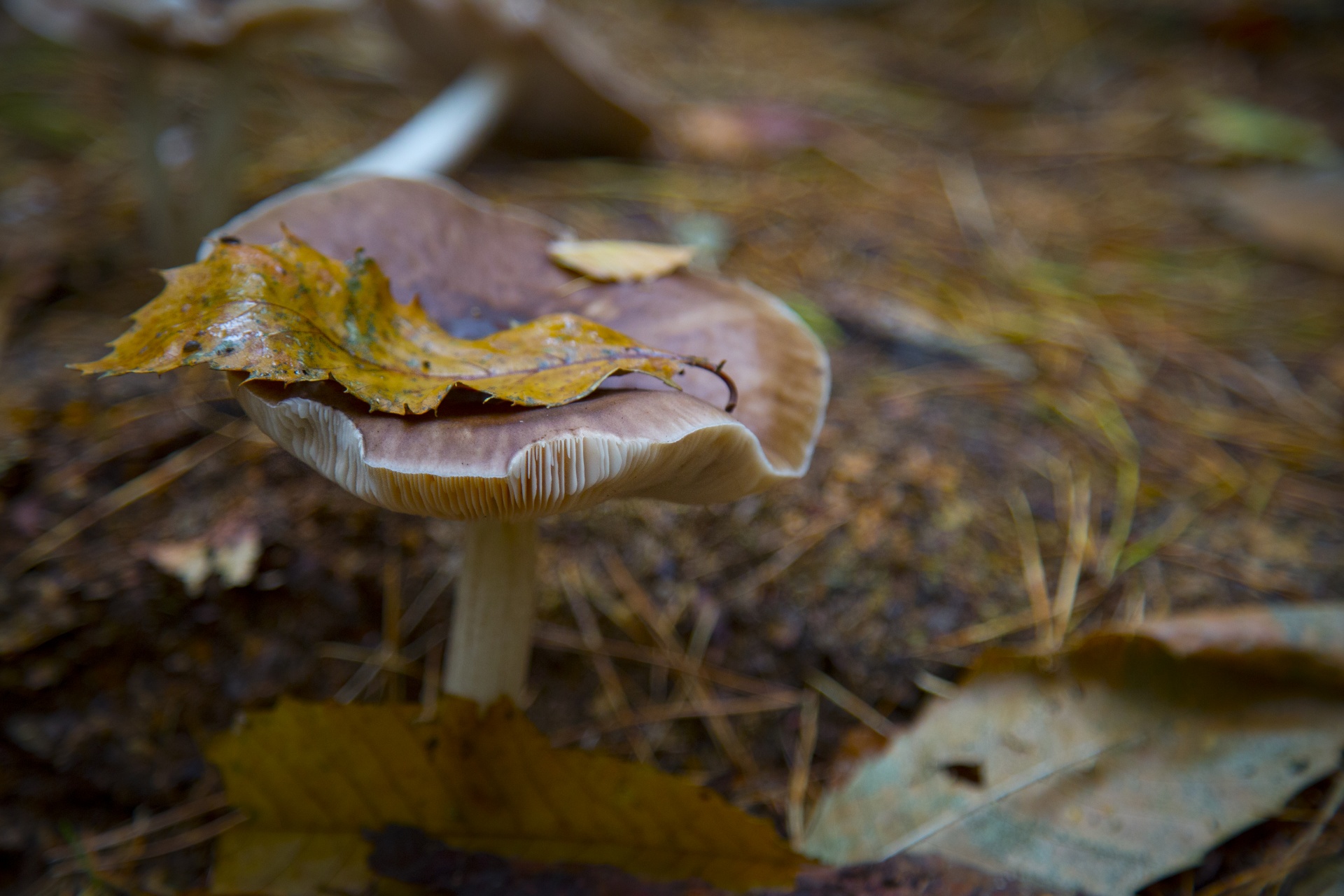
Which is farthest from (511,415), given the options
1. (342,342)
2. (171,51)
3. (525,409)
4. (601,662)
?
(171,51)

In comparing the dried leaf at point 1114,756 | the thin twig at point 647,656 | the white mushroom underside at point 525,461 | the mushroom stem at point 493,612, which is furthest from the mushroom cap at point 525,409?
the dried leaf at point 1114,756

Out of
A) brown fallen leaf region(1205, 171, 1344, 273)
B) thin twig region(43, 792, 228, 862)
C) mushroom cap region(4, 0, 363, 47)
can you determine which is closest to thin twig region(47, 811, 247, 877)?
thin twig region(43, 792, 228, 862)

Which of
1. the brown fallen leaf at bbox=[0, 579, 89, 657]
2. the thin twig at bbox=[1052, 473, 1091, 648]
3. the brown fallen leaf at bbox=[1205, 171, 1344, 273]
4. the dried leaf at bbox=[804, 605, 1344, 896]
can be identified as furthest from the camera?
the brown fallen leaf at bbox=[1205, 171, 1344, 273]

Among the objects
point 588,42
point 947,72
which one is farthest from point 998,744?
point 947,72

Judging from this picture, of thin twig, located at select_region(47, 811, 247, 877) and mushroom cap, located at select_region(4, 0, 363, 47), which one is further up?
mushroom cap, located at select_region(4, 0, 363, 47)

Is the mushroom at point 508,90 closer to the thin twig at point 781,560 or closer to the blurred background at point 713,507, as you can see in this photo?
the blurred background at point 713,507

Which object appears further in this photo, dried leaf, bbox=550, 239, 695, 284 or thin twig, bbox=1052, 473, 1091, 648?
thin twig, bbox=1052, 473, 1091, 648

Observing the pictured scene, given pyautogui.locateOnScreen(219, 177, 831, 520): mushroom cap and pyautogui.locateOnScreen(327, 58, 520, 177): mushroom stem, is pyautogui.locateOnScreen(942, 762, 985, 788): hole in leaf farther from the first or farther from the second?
pyautogui.locateOnScreen(327, 58, 520, 177): mushroom stem

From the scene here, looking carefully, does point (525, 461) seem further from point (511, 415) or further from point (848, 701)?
point (848, 701)
